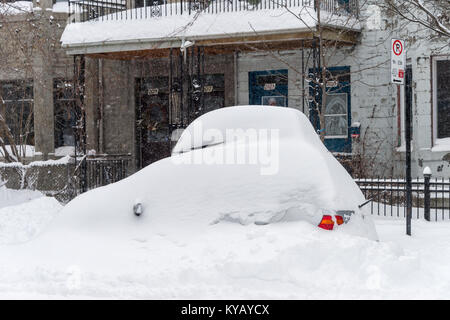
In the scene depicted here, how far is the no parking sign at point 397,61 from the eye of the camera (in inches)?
351

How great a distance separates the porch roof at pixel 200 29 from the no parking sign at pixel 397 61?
4607 millimetres

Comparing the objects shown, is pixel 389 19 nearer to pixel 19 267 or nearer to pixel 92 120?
pixel 92 120

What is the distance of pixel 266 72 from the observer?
56.7 ft

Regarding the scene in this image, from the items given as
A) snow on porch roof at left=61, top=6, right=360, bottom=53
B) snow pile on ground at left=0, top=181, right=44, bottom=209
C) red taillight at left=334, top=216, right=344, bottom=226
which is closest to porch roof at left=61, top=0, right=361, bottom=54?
snow on porch roof at left=61, top=6, right=360, bottom=53

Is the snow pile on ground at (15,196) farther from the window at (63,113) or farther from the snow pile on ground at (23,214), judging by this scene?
the window at (63,113)

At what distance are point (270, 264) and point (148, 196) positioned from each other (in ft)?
4.79

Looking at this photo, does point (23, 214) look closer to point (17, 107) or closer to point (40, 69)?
point (40, 69)

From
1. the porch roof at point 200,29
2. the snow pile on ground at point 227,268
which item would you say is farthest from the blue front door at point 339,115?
the snow pile on ground at point 227,268

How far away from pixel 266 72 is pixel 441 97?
4824mm

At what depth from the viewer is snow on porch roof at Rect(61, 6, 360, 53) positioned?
46.3 feet

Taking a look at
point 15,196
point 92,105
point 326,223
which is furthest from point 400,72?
point 92,105

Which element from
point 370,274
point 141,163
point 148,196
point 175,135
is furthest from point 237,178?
point 141,163

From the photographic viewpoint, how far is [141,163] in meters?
18.7

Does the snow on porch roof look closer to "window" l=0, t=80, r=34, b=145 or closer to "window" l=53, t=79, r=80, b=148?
"window" l=53, t=79, r=80, b=148
